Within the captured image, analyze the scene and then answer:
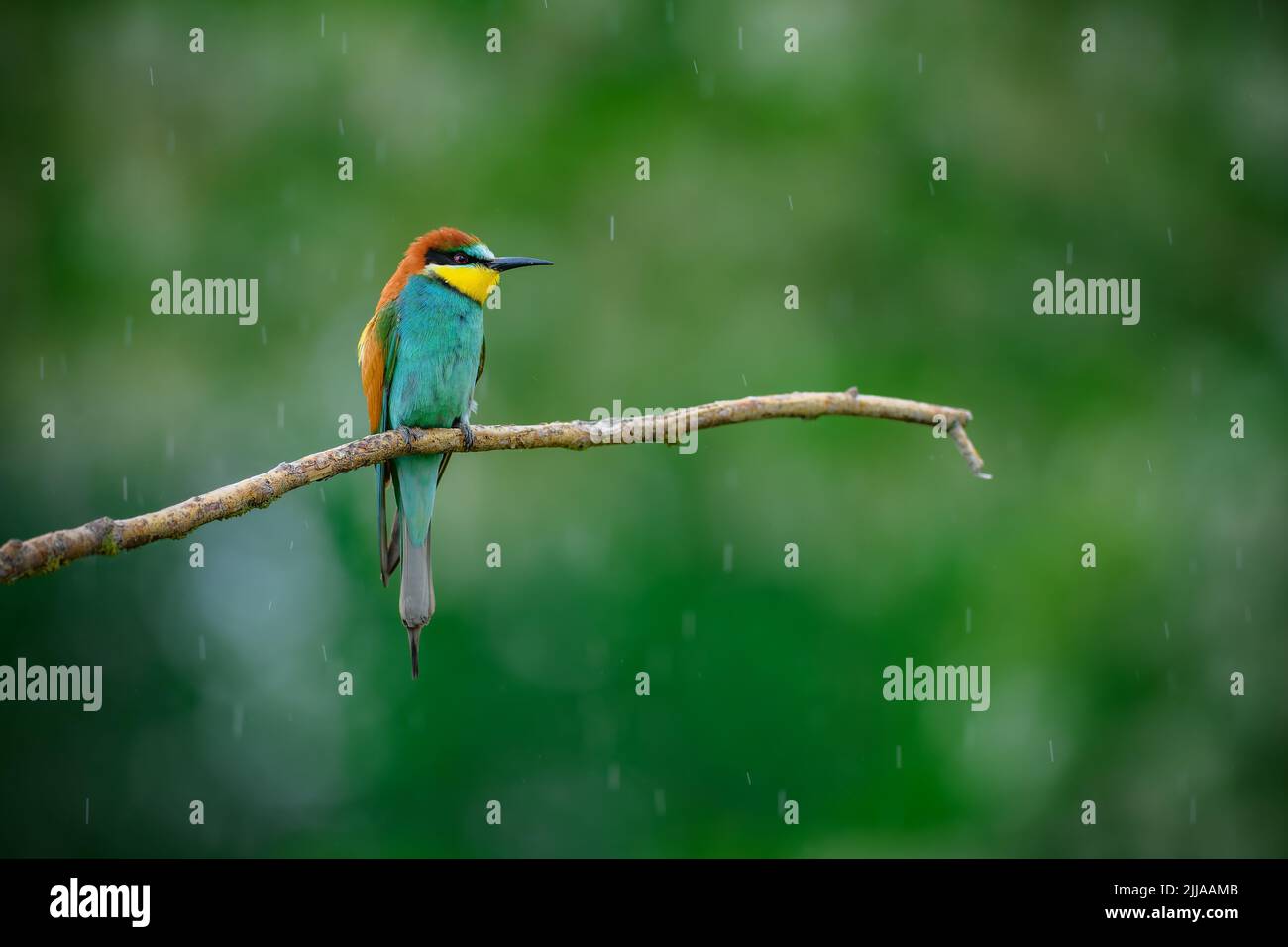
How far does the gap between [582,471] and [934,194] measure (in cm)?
280

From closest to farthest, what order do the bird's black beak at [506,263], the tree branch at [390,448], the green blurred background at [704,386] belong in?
1. the tree branch at [390,448]
2. the bird's black beak at [506,263]
3. the green blurred background at [704,386]

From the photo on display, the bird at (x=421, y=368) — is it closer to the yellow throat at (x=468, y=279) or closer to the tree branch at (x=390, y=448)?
the yellow throat at (x=468, y=279)

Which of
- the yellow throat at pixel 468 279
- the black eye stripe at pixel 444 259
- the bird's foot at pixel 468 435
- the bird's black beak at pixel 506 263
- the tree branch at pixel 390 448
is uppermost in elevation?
the black eye stripe at pixel 444 259

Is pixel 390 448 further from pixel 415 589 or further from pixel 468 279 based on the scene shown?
pixel 468 279

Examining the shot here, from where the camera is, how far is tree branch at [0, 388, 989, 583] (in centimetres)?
199

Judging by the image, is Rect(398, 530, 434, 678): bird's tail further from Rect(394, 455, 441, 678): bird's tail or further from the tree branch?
the tree branch

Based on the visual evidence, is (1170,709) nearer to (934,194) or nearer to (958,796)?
(958,796)

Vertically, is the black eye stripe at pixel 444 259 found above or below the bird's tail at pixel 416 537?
above

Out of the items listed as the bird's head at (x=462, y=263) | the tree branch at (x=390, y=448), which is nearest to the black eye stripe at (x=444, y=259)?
the bird's head at (x=462, y=263)

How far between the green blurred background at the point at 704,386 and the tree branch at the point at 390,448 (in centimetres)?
310

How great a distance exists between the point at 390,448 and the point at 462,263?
3.49ft

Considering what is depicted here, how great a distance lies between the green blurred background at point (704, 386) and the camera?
19.1 ft

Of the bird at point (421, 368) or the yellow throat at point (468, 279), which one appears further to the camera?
the yellow throat at point (468, 279)

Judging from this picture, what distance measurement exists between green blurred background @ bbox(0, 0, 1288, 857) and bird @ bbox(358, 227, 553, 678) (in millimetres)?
2053
